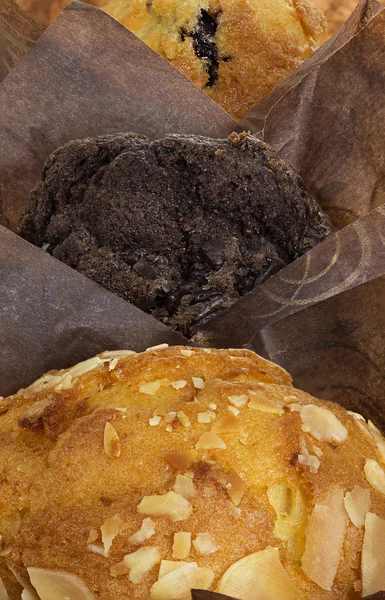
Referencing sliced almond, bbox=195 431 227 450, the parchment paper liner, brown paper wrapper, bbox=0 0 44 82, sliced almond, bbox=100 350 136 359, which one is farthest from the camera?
brown paper wrapper, bbox=0 0 44 82

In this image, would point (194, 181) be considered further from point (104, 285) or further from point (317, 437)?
point (317, 437)

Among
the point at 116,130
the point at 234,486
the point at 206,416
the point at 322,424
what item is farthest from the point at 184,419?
the point at 116,130

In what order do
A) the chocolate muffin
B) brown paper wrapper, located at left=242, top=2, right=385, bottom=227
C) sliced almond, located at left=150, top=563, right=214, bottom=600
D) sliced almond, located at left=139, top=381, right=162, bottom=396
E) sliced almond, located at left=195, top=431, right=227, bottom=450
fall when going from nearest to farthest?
sliced almond, located at left=150, top=563, right=214, bottom=600 < sliced almond, located at left=195, top=431, right=227, bottom=450 < sliced almond, located at left=139, top=381, right=162, bottom=396 < the chocolate muffin < brown paper wrapper, located at left=242, top=2, right=385, bottom=227

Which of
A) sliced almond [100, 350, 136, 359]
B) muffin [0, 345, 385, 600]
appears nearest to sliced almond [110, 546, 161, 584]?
muffin [0, 345, 385, 600]

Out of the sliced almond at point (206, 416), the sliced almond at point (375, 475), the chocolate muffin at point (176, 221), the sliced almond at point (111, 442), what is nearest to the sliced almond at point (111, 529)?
the sliced almond at point (111, 442)

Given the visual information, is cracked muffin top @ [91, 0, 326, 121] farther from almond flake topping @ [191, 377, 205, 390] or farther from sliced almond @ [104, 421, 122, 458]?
sliced almond @ [104, 421, 122, 458]
